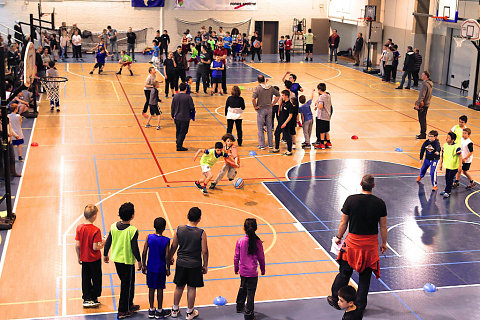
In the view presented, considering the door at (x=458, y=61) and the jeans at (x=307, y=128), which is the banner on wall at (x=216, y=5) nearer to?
the door at (x=458, y=61)

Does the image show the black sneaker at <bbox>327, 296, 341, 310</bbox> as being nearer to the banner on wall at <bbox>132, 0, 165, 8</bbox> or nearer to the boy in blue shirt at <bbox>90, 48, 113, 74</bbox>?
the boy in blue shirt at <bbox>90, 48, 113, 74</bbox>

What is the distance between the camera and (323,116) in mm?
18938

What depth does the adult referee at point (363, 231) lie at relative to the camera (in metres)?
8.91

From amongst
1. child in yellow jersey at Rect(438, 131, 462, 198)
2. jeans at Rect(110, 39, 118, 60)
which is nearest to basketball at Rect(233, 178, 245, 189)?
child in yellow jersey at Rect(438, 131, 462, 198)

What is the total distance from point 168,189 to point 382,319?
7.27m

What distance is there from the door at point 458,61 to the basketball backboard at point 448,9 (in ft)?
3.72

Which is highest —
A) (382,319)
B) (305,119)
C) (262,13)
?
(262,13)

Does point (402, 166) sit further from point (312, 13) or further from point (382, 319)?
point (312, 13)

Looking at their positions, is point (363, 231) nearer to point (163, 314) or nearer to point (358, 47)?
point (163, 314)

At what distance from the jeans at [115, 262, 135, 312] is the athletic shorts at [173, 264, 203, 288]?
0.72m

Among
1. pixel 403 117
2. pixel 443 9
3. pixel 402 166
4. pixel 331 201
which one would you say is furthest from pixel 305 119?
pixel 443 9

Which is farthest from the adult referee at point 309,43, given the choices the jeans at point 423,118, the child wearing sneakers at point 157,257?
the child wearing sneakers at point 157,257

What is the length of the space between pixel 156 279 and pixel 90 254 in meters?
1.15

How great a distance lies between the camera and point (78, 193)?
1501 cm
